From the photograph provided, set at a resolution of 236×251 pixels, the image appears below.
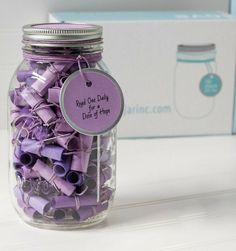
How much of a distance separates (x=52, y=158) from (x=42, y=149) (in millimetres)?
14

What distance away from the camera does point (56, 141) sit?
631mm

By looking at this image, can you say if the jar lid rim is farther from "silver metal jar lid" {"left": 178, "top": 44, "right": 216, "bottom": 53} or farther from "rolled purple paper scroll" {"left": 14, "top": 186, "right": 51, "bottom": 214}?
"silver metal jar lid" {"left": 178, "top": 44, "right": 216, "bottom": 53}

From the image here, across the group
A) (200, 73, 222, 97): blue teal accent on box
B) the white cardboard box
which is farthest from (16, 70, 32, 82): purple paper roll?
(200, 73, 222, 97): blue teal accent on box

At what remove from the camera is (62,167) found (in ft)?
2.06

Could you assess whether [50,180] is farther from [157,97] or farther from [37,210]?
[157,97]

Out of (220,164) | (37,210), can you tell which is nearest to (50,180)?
(37,210)

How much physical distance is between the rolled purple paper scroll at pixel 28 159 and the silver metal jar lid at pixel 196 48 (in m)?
0.42

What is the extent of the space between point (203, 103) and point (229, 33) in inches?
4.6

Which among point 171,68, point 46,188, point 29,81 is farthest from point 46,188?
point 171,68

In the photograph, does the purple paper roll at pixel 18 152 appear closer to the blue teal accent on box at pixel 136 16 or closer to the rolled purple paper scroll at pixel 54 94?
the rolled purple paper scroll at pixel 54 94

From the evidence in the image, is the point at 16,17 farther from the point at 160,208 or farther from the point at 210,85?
the point at 160,208

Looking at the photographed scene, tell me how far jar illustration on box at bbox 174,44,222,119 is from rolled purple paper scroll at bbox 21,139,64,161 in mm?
412

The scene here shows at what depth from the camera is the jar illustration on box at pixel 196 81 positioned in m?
1.00

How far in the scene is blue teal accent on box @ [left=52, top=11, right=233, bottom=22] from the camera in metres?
0.98
